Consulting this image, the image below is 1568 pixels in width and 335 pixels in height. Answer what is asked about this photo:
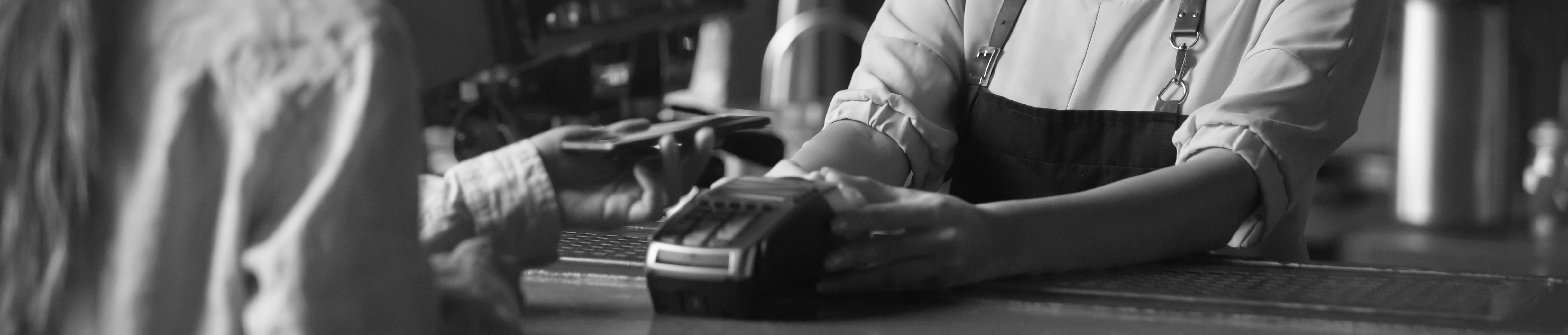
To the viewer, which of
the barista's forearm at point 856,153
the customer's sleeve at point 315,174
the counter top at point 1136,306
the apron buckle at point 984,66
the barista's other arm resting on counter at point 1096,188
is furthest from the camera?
the apron buckle at point 984,66

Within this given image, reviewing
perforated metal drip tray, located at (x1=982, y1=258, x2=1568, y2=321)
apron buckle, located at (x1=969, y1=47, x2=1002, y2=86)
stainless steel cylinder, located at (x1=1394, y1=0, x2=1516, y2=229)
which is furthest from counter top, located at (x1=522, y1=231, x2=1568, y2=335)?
stainless steel cylinder, located at (x1=1394, y1=0, x2=1516, y2=229)

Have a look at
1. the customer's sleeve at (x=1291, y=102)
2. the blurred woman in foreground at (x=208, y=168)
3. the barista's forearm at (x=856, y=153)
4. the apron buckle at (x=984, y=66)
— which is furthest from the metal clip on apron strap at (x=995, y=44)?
the blurred woman in foreground at (x=208, y=168)

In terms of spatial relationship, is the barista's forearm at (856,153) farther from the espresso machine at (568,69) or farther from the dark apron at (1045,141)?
the espresso machine at (568,69)

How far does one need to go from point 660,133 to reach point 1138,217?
14.0 inches

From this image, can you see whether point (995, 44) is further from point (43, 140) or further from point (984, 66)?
point (43, 140)

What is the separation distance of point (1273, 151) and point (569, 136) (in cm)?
59

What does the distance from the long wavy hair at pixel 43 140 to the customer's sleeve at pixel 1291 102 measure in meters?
0.82

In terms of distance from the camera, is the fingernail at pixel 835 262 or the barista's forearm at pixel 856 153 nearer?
the fingernail at pixel 835 262

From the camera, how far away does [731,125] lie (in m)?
0.90

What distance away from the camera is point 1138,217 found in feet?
2.94

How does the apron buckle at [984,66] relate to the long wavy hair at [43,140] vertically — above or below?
above

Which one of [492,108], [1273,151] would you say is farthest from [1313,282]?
[492,108]

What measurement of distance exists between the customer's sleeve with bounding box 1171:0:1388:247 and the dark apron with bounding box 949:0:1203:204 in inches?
3.3

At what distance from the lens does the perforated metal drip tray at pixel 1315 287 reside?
69cm
